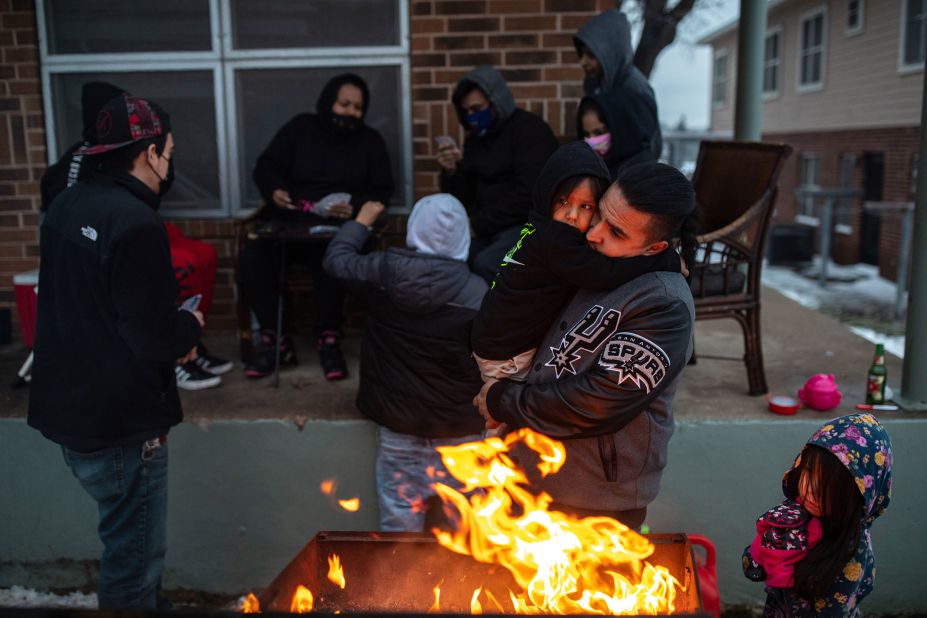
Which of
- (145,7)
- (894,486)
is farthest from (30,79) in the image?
(894,486)

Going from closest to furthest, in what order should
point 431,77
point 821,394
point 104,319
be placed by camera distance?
point 104,319
point 821,394
point 431,77

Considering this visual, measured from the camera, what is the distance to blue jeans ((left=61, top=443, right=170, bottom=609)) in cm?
312

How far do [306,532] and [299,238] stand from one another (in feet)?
5.17

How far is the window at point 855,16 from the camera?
59.2ft

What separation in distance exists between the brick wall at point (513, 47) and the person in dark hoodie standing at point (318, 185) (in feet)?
1.81

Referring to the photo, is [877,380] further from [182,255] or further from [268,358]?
[182,255]

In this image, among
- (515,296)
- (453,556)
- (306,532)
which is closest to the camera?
(515,296)

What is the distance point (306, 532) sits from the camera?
4328mm

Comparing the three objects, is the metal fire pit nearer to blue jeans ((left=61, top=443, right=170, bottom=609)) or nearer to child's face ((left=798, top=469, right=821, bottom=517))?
child's face ((left=798, top=469, right=821, bottom=517))

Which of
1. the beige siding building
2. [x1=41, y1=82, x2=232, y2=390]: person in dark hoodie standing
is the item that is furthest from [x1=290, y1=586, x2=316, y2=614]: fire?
the beige siding building

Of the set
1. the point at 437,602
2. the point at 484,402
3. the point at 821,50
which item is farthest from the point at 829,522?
the point at 821,50

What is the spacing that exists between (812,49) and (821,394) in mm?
19437

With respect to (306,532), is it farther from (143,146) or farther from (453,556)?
(143,146)

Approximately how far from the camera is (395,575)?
2.70m
